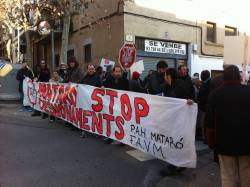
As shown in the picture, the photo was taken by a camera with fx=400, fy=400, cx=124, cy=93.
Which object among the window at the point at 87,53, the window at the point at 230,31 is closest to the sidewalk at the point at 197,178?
the window at the point at 87,53

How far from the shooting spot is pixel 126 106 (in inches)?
283

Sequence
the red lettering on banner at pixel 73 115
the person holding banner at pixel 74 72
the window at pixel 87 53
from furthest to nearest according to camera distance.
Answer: the window at pixel 87 53
the person holding banner at pixel 74 72
the red lettering on banner at pixel 73 115

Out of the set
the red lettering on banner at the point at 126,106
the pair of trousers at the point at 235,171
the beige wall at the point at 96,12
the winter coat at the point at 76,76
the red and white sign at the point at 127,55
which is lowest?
the pair of trousers at the point at 235,171

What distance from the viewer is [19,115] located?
12.5 meters

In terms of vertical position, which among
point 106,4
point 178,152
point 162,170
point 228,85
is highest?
point 106,4

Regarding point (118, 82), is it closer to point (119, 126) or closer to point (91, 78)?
point (91, 78)

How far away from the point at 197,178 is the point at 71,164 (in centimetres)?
208

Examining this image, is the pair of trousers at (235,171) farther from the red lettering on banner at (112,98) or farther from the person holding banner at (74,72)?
the person holding banner at (74,72)

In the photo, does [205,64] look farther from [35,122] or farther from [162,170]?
[162,170]

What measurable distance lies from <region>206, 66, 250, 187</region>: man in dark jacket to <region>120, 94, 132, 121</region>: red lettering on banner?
266 cm

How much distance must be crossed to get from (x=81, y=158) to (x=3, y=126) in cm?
399

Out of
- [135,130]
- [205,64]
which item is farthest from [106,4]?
[135,130]

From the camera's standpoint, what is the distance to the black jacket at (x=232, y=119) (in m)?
4.32

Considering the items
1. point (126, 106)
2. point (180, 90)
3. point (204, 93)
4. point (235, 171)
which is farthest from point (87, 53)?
point (235, 171)
